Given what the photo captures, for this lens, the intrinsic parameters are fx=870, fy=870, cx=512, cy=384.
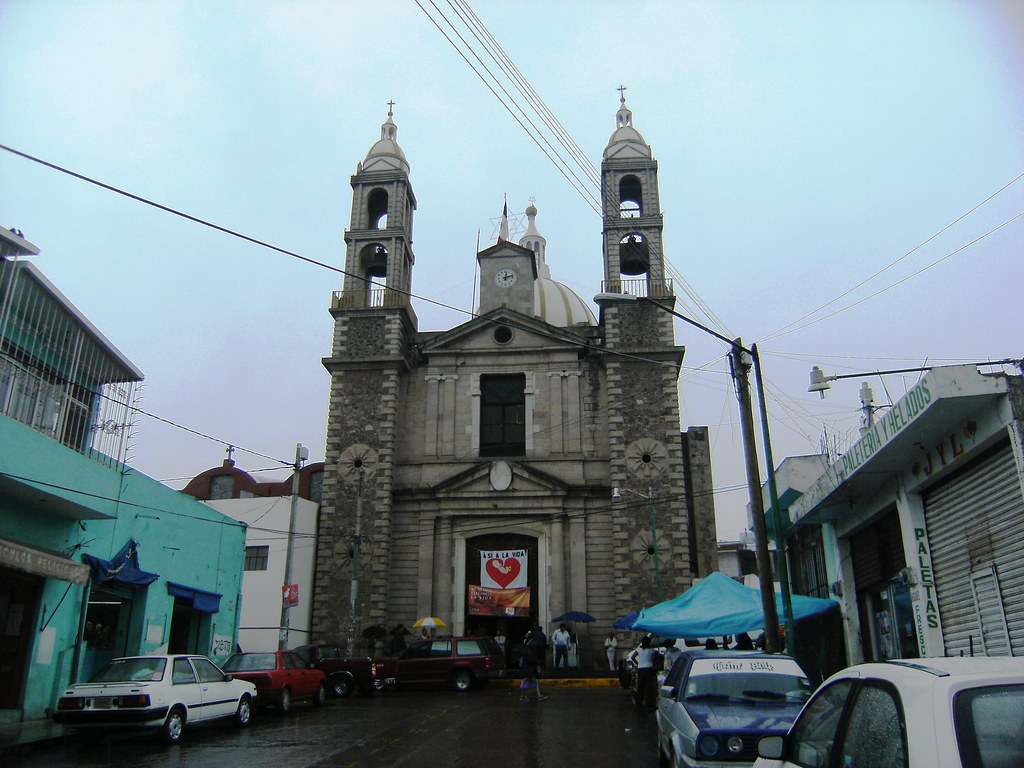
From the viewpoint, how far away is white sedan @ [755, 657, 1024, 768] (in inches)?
130

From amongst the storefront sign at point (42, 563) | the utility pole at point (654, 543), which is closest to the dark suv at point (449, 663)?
the utility pole at point (654, 543)

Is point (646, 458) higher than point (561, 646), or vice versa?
point (646, 458)

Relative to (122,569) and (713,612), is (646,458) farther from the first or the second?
(122,569)

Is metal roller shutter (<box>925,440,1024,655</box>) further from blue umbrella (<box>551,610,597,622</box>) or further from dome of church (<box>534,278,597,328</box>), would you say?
dome of church (<box>534,278,597,328</box>)

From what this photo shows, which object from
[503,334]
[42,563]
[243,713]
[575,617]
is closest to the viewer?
[42,563]

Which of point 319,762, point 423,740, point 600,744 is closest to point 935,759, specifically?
point 319,762

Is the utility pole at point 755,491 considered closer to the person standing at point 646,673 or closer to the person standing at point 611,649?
the person standing at point 646,673

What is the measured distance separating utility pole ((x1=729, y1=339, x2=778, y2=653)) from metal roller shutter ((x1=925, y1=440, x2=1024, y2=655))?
2616 millimetres

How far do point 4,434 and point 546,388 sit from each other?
2174cm

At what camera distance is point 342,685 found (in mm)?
22859

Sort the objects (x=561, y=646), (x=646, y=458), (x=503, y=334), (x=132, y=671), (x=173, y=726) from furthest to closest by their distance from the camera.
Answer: (x=503, y=334) < (x=646, y=458) < (x=561, y=646) < (x=132, y=671) < (x=173, y=726)

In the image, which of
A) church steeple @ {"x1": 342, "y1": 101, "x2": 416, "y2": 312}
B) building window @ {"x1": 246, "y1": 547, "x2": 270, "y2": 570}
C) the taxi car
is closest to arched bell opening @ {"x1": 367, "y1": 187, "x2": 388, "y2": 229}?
church steeple @ {"x1": 342, "y1": 101, "x2": 416, "y2": 312}

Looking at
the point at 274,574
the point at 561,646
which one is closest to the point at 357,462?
the point at 274,574

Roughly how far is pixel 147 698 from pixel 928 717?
11.9 m
